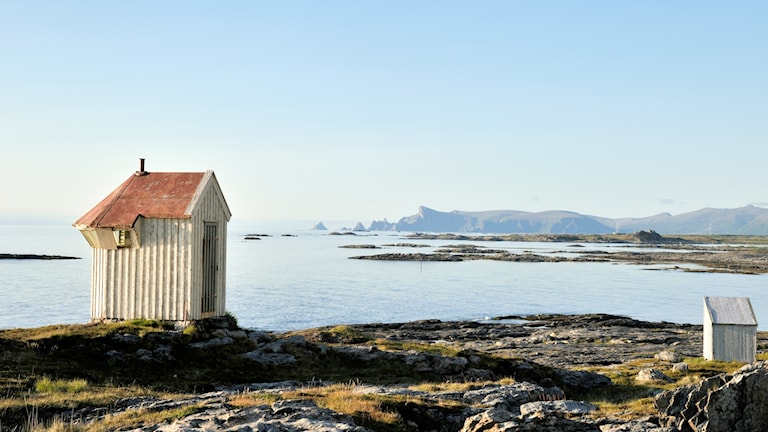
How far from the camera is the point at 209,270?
27281 millimetres

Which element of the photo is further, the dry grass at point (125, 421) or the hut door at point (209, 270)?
the hut door at point (209, 270)

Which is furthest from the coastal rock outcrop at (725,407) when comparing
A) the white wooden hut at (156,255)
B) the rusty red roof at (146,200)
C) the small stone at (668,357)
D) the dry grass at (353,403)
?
the small stone at (668,357)

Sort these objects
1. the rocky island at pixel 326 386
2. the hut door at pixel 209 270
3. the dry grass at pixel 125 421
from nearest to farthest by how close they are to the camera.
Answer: the dry grass at pixel 125 421
the rocky island at pixel 326 386
the hut door at pixel 209 270

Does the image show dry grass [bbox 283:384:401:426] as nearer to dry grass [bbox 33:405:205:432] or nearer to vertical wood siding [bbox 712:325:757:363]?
dry grass [bbox 33:405:205:432]

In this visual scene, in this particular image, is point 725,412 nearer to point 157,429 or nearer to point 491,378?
point 157,429

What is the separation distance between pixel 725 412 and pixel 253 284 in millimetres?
80774

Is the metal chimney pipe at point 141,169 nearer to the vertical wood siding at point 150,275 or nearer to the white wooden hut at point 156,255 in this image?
the white wooden hut at point 156,255

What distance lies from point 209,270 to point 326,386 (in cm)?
915

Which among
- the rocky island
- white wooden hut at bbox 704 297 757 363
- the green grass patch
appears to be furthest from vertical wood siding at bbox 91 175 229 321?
white wooden hut at bbox 704 297 757 363

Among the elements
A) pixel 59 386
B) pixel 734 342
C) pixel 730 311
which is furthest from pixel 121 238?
pixel 734 342

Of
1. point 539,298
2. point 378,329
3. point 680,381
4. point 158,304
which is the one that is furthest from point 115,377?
point 539,298

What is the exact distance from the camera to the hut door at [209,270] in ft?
88.9

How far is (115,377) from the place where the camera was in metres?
21.0

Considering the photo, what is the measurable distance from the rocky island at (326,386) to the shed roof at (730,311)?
7.81 ft
